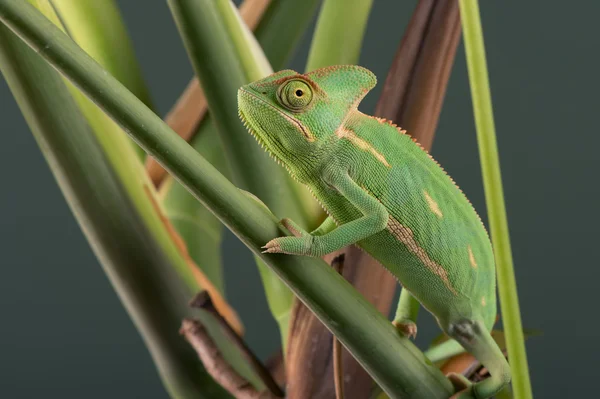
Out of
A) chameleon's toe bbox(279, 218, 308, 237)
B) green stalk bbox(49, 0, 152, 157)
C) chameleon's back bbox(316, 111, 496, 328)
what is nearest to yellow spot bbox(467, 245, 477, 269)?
chameleon's back bbox(316, 111, 496, 328)

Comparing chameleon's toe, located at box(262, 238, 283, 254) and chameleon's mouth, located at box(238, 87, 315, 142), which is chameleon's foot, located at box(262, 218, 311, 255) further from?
chameleon's mouth, located at box(238, 87, 315, 142)

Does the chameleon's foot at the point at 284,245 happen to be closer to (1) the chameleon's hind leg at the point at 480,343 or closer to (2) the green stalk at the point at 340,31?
(1) the chameleon's hind leg at the point at 480,343

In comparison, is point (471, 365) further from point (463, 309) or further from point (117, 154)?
point (117, 154)

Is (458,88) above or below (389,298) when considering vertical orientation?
above

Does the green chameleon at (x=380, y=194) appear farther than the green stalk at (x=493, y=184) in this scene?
Yes

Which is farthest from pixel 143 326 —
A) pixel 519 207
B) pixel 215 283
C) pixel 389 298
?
pixel 519 207

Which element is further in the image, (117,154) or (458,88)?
(458,88)

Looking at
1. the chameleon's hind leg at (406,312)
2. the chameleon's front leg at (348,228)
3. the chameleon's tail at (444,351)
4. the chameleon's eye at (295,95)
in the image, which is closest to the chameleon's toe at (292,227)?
the chameleon's front leg at (348,228)
